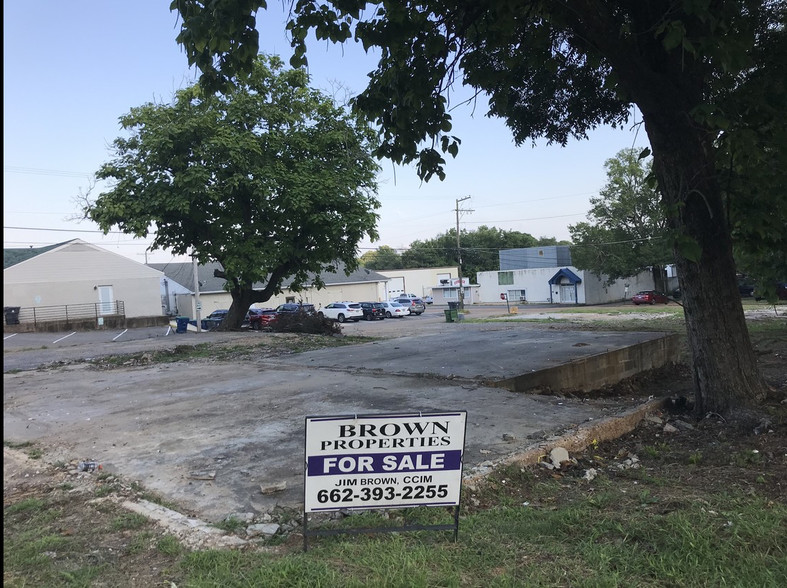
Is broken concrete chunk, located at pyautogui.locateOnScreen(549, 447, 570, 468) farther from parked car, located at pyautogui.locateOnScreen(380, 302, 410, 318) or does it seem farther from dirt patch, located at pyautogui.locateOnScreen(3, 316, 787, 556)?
parked car, located at pyautogui.locateOnScreen(380, 302, 410, 318)

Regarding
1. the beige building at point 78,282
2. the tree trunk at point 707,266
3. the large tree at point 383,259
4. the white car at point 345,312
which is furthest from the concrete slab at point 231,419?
the large tree at point 383,259

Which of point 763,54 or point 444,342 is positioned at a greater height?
point 763,54

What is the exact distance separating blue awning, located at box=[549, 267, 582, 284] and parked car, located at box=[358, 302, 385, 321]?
21088 mm

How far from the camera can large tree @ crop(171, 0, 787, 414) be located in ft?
20.7

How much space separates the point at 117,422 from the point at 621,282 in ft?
203

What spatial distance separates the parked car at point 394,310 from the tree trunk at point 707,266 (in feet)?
142

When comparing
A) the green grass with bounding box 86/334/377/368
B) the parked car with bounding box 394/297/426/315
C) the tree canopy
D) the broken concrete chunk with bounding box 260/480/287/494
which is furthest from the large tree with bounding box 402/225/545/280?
the broken concrete chunk with bounding box 260/480/287/494

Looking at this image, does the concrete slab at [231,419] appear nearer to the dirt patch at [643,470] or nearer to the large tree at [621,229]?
the dirt patch at [643,470]

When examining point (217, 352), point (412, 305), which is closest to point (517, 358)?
point (217, 352)

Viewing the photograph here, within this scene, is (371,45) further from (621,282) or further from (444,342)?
(621,282)

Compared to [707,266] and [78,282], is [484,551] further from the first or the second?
[78,282]

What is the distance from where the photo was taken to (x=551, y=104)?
10.7 meters

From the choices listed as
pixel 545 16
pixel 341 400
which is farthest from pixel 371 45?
pixel 341 400

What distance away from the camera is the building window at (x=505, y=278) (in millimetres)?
69125
